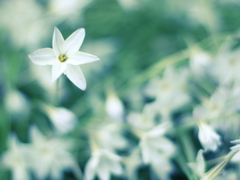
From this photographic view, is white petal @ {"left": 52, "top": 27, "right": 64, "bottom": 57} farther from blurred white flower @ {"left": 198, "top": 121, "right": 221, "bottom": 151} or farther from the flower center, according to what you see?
blurred white flower @ {"left": 198, "top": 121, "right": 221, "bottom": 151}

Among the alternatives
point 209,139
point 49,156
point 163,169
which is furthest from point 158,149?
point 49,156

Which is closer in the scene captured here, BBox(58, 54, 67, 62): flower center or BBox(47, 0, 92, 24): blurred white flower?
BBox(58, 54, 67, 62): flower center

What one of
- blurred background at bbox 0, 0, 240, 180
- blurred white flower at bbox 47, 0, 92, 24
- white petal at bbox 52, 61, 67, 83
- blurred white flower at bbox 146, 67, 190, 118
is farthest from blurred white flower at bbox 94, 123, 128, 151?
blurred white flower at bbox 47, 0, 92, 24

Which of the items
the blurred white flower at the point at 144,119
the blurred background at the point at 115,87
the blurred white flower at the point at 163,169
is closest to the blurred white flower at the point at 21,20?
the blurred background at the point at 115,87

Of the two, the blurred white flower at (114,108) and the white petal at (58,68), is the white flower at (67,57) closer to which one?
the white petal at (58,68)

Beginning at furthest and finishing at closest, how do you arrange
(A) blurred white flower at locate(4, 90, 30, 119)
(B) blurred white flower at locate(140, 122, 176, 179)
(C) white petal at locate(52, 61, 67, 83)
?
(A) blurred white flower at locate(4, 90, 30, 119), (B) blurred white flower at locate(140, 122, 176, 179), (C) white petal at locate(52, 61, 67, 83)

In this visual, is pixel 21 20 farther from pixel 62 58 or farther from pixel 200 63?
pixel 200 63
